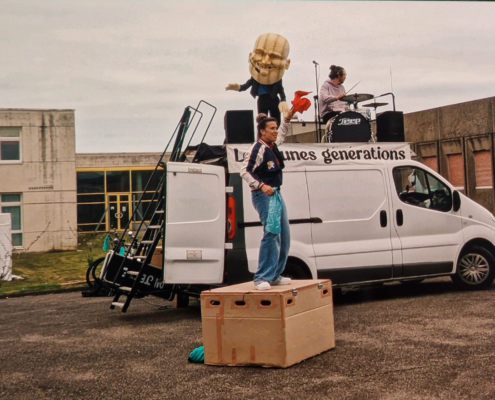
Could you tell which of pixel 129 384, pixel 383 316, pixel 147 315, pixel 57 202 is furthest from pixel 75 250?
pixel 129 384

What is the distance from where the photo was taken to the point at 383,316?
883 centimetres

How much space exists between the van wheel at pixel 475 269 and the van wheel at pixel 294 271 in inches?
96.9

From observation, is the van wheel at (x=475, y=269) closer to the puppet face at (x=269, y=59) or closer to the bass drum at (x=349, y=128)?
the bass drum at (x=349, y=128)

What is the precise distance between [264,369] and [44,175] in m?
30.5

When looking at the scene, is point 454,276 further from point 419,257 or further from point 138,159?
point 138,159

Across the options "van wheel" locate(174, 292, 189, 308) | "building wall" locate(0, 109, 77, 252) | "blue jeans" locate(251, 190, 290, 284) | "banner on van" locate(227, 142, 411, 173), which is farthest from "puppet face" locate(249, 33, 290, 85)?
"building wall" locate(0, 109, 77, 252)

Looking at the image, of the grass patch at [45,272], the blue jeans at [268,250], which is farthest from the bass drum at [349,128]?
the grass patch at [45,272]

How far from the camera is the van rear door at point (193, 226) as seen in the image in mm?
8961

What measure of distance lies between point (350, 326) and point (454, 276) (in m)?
3.22

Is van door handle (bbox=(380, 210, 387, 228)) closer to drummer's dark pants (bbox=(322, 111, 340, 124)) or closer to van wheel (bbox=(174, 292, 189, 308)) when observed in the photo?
drummer's dark pants (bbox=(322, 111, 340, 124))

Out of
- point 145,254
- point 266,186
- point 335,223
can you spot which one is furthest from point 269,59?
point 266,186

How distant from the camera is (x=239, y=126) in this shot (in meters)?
9.70

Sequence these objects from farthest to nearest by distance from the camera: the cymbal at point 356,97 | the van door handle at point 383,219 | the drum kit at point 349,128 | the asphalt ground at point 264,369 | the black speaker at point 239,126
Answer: the cymbal at point 356,97 → the drum kit at point 349,128 → the van door handle at point 383,219 → the black speaker at point 239,126 → the asphalt ground at point 264,369

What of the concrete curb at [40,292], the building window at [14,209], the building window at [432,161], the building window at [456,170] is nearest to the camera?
the concrete curb at [40,292]
